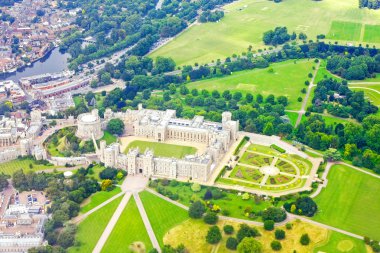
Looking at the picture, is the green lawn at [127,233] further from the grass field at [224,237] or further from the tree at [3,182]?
the tree at [3,182]

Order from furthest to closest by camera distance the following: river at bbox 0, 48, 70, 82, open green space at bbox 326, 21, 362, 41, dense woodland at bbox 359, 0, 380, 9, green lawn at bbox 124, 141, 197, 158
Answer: dense woodland at bbox 359, 0, 380, 9
open green space at bbox 326, 21, 362, 41
river at bbox 0, 48, 70, 82
green lawn at bbox 124, 141, 197, 158

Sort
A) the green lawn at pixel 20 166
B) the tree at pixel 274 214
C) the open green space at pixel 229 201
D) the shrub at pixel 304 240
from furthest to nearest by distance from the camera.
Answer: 1. the green lawn at pixel 20 166
2. the open green space at pixel 229 201
3. the tree at pixel 274 214
4. the shrub at pixel 304 240

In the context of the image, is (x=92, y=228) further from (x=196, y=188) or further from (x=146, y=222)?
(x=196, y=188)

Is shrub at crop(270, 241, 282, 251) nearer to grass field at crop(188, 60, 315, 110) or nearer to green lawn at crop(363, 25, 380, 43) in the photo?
grass field at crop(188, 60, 315, 110)

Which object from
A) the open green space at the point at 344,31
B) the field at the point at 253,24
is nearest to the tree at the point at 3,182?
the field at the point at 253,24

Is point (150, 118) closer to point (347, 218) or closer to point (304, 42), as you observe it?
point (347, 218)

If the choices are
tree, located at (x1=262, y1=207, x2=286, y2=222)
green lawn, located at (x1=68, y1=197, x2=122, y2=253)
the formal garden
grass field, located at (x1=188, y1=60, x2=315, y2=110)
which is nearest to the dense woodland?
grass field, located at (x1=188, y1=60, x2=315, y2=110)

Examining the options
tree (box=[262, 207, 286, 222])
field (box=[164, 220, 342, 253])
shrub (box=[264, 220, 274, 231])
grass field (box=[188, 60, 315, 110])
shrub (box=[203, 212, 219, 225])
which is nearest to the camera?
field (box=[164, 220, 342, 253])
